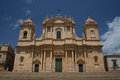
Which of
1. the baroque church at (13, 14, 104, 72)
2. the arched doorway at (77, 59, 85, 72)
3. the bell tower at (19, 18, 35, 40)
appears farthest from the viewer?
the bell tower at (19, 18, 35, 40)

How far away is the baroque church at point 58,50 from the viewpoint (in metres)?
24.8

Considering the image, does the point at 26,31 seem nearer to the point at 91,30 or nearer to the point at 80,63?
the point at 80,63

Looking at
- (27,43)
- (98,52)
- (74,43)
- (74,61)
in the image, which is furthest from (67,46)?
(27,43)

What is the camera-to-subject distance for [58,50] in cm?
2594

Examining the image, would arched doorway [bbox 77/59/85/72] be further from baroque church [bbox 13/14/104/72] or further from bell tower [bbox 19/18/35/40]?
bell tower [bbox 19/18/35/40]

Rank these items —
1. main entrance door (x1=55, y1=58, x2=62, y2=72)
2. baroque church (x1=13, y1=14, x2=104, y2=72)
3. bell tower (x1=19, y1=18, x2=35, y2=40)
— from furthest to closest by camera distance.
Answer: bell tower (x1=19, y1=18, x2=35, y2=40)
main entrance door (x1=55, y1=58, x2=62, y2=72)
baroque church (x1=13, y1=14, x2=104, y2=72)

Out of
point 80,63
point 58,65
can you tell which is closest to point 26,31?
point 58,65

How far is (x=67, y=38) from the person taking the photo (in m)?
26.3

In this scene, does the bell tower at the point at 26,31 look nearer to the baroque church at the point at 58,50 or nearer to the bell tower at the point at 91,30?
the baroque church at the point at 58,50

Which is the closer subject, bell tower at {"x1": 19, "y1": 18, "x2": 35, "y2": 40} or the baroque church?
the baroque church

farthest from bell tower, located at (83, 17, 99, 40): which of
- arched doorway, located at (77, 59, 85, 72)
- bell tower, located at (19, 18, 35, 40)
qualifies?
bell tower, located at (19, 18, 35, 40)

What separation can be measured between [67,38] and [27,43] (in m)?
9.17

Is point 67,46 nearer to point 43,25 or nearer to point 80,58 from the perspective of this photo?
point 80,58

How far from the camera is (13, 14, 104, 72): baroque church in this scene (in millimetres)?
24812
